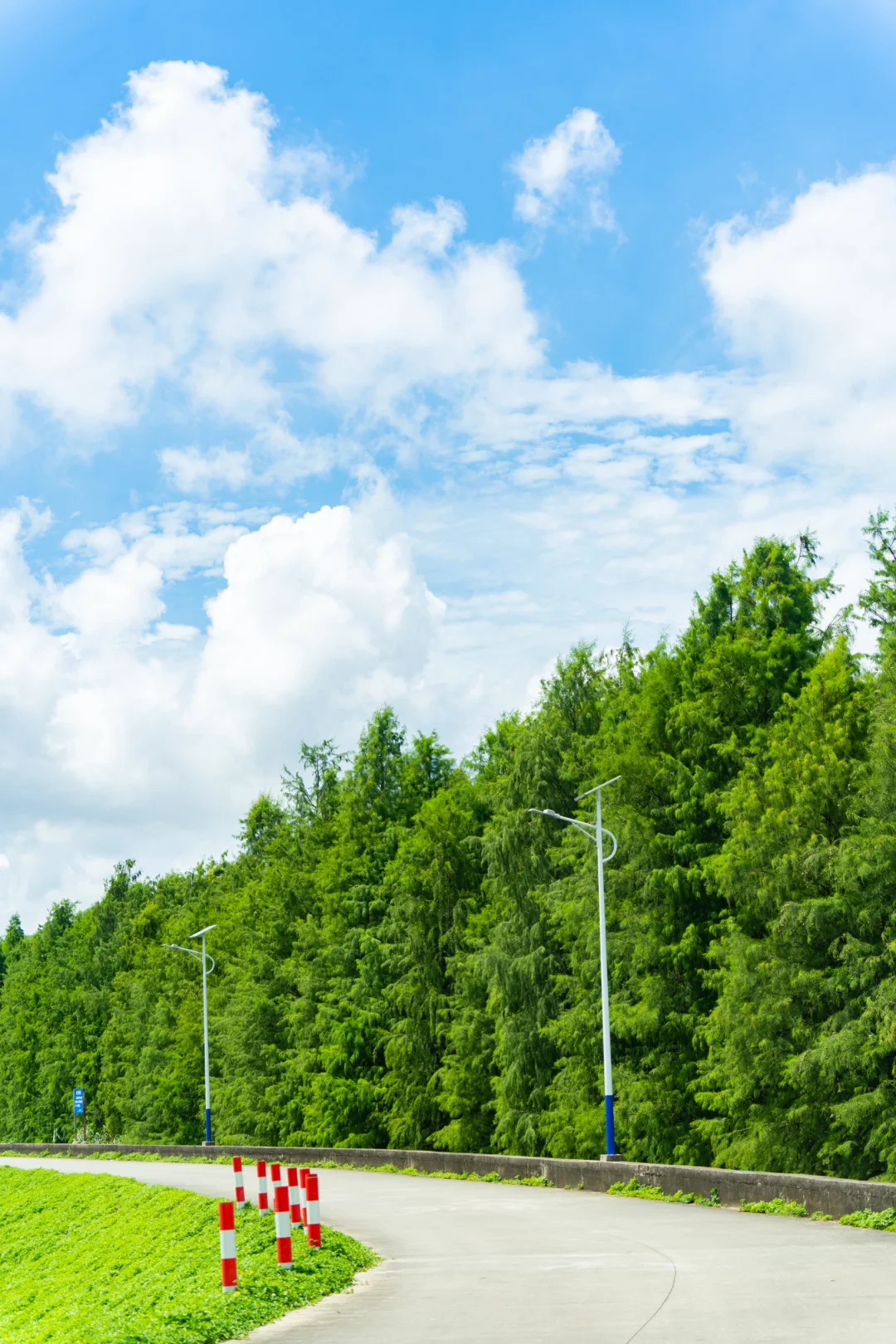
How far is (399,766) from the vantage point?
6050cm

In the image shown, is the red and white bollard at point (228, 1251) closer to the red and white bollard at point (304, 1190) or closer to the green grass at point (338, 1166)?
the red and white bollard at point (304, 1190)

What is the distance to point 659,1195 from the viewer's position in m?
25.7

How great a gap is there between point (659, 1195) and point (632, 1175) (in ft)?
4.62

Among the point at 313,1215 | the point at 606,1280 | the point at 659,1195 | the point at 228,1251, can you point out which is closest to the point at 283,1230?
the point at 313,1215

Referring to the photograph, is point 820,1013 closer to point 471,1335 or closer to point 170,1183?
point 170,1183

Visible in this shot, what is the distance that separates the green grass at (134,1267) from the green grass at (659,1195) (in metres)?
6.87

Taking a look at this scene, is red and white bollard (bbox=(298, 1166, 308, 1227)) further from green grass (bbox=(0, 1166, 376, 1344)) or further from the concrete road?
the concrete road

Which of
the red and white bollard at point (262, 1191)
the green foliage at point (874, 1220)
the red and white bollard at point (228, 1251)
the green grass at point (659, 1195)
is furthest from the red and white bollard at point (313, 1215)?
the green grass at point (659, 1195)

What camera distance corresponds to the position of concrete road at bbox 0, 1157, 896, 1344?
449 inches

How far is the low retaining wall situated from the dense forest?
151 inches

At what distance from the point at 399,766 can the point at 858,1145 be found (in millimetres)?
32142

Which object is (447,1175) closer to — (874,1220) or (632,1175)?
(632,1175)

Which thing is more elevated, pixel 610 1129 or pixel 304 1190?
pixel 304 1190

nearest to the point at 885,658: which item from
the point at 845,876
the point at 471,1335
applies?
the point at 845,876
